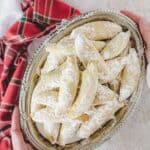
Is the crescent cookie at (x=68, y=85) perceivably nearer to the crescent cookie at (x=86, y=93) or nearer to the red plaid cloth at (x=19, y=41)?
the crescent cookie at (x=86, y=93)

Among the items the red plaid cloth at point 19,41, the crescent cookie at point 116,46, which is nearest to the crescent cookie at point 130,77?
the crescent cookie at point 116,46

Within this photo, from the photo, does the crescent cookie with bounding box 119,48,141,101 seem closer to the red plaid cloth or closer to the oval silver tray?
the oval silver tray

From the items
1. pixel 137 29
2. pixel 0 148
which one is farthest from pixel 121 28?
pixel 0 148

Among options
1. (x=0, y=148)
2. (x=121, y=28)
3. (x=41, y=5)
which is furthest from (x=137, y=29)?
(x=0, y=148)

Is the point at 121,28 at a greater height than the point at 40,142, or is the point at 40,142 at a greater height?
the point at 121,28

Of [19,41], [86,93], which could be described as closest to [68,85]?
[86,93]

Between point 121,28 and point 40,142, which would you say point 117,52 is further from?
point 40,142

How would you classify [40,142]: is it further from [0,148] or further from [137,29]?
[137,29]

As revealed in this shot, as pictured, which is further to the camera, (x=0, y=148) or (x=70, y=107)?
(x=0, y=148)
